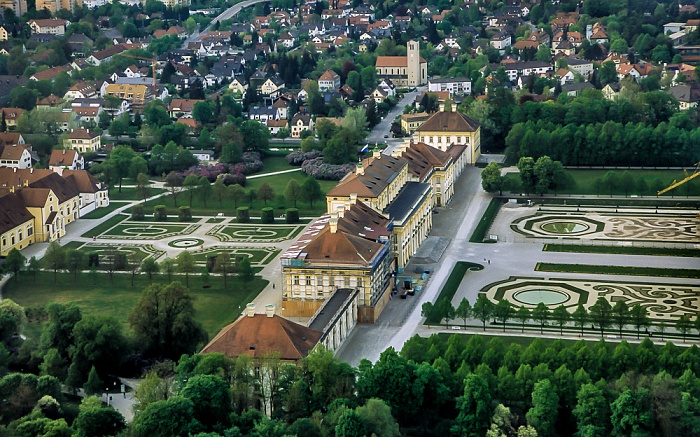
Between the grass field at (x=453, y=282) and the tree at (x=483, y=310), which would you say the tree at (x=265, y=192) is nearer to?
the grass field at (x=453, y=282)

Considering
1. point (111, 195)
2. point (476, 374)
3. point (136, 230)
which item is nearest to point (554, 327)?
point (476, 374)

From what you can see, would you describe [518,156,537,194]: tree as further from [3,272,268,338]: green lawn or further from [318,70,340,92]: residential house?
[318,70,340,92]: residential house

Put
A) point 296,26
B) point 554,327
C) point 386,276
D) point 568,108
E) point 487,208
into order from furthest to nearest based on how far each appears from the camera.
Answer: point 296,26, point 568,108, point 487,208, point 386,276, point 554,327

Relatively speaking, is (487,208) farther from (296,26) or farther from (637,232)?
(296,26)

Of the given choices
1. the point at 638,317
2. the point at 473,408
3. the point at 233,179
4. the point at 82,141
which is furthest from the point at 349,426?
the point at 82,141

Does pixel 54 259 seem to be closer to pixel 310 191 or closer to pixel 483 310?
pixel 310 191

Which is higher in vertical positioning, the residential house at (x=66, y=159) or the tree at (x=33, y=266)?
the residential house at (x=66, y=159)

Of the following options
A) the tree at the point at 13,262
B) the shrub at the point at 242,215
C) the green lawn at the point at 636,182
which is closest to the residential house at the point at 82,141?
the shrub at the point at 242,215
